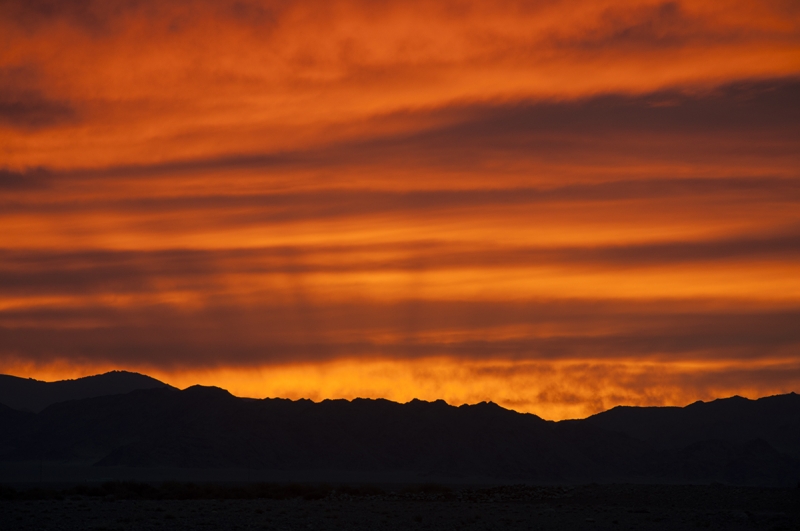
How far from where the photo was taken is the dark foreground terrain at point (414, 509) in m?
47.5

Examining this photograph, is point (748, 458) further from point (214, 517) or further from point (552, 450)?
point (214, 517)

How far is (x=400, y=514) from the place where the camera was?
54156mm

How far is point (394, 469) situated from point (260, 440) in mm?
28216

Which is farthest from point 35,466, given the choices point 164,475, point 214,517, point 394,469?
point 214,517

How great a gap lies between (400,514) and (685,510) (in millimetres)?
16381

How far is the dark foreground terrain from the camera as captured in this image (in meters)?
47.5

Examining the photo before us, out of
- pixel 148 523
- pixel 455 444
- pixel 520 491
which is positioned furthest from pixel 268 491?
pixel 455 444

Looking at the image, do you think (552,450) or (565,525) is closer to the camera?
(565,525)

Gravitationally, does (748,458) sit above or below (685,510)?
above

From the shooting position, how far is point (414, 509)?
5794cm

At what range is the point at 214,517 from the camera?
4981 cm

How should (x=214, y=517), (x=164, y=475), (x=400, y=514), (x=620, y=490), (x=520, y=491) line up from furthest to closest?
(x=164, y=475)
(x=520, y=491)
(x=620, y=490)
(x=400, y=514)
(x=214, y=517)

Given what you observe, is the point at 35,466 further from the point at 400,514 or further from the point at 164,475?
the point at 400,514

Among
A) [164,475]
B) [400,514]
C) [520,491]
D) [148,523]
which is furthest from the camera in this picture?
[164,475]
